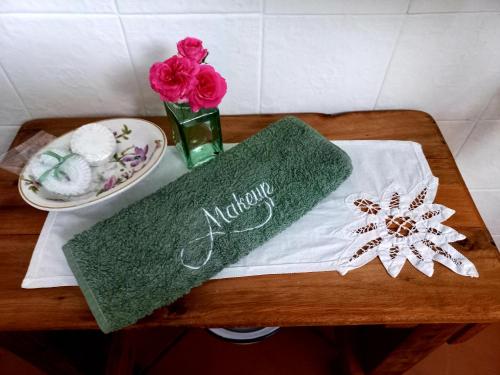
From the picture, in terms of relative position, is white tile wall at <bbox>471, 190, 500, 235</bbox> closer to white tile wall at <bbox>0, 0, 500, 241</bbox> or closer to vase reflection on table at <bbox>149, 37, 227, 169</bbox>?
white tile wall at <bbox>0, 0, 500, 241</bbox>

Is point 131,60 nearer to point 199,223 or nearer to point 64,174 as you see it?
point 64,174

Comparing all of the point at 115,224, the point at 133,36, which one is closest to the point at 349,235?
the point at 115,224

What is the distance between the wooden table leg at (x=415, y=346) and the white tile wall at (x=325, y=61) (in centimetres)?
45

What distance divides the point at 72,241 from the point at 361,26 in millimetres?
577

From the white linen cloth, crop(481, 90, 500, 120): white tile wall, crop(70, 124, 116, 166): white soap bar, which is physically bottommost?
the white linen cloth

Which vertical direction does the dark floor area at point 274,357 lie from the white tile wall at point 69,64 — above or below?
below

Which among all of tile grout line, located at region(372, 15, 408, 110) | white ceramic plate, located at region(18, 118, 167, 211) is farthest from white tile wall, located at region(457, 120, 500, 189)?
white ceramic plate, located at region(18, 118, 167, 211)

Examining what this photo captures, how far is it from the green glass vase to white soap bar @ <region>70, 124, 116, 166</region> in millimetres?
112

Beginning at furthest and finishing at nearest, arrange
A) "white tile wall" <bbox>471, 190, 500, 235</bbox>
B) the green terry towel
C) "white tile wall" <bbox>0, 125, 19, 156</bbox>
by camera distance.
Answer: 1. "white tile wall" <bbox>471, 190, 500, 235</bbox>
2. "white tile wall" <bbox>0, 125, 19, 156</bbox>
3. the green terry towel

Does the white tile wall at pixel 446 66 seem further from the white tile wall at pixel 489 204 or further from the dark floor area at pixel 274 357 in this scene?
the dark floor area at pixel 274 357

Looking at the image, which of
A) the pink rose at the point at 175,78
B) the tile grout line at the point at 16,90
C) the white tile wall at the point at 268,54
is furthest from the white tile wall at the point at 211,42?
the tile grout line at the point at 16,90

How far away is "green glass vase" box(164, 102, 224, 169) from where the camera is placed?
54 cm

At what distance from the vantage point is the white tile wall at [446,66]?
1.91 feet

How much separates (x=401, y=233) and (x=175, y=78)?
0.42 m
